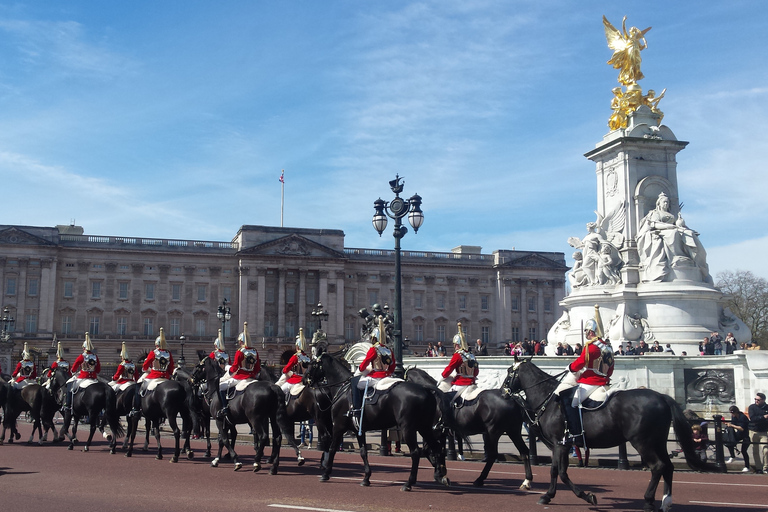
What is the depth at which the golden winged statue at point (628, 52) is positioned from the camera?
3017 centimetres

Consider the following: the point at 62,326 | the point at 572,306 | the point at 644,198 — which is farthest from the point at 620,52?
the point at 62,326

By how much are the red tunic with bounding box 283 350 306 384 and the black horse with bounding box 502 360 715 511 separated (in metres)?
6.41

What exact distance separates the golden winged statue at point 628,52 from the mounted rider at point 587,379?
2009 cm

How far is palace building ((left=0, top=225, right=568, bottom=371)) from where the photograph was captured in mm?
91312

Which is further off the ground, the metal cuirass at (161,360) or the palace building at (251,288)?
the palace building at (251,288)

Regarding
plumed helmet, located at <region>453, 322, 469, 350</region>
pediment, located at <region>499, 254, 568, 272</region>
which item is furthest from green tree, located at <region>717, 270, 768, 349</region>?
plumed helmet, located at <region>453, 322, 469, 350</region>

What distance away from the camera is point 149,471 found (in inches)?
615

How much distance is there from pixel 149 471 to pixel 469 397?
6375 mm

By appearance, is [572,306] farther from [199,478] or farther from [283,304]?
[283,304]

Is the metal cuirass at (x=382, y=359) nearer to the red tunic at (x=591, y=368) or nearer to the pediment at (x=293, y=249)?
the red tunic at (x=591, y=368)

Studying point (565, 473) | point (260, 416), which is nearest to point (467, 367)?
point (260, 416)

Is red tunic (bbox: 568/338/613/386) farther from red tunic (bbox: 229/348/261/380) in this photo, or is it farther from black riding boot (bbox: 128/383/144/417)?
black riding boot (bbox: 128/383/144/417)

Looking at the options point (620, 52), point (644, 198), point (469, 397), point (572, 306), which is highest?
point (620, 52)

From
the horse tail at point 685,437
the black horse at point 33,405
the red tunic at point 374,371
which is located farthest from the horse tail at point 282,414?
the black horse at point 33,405
